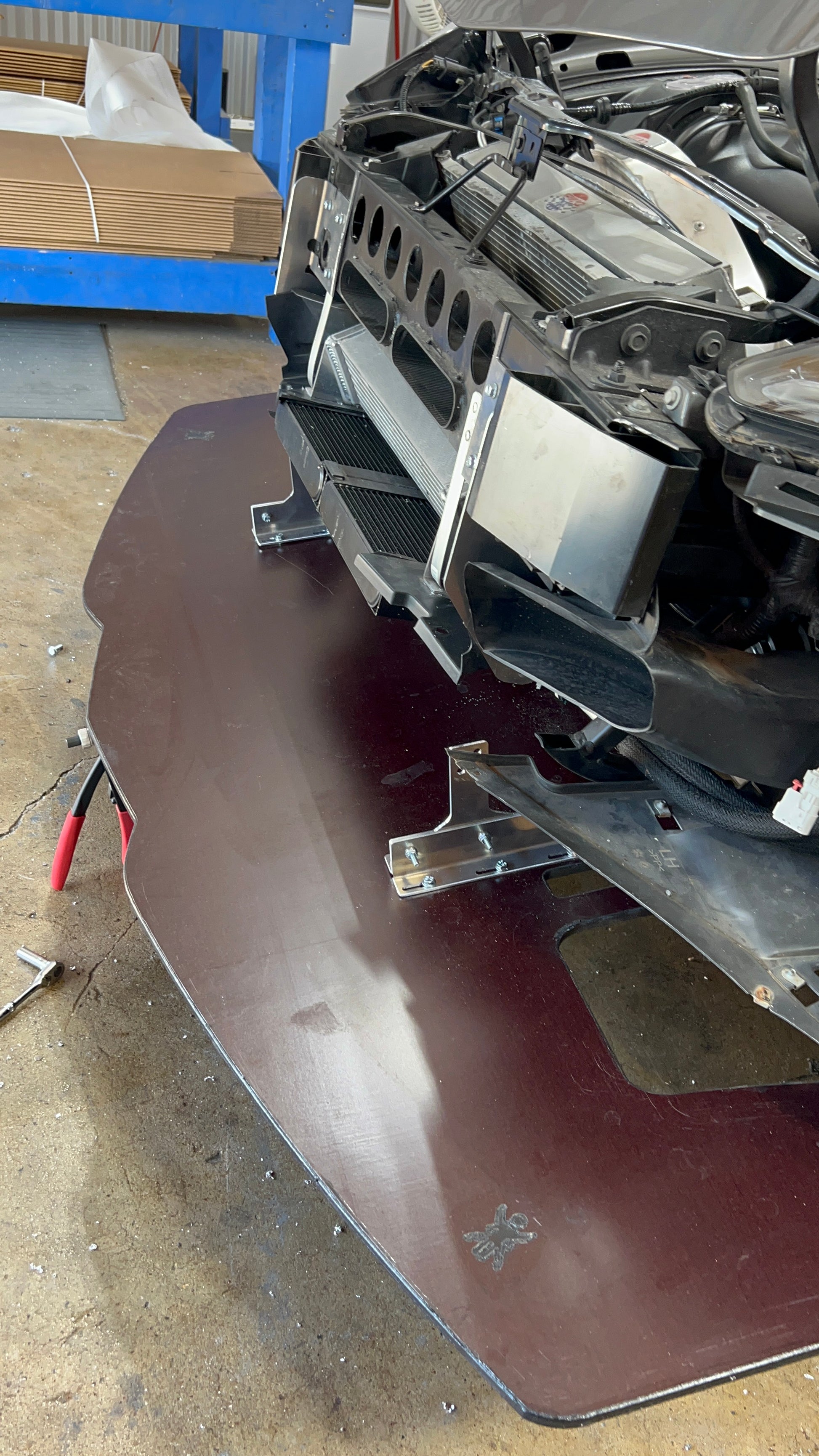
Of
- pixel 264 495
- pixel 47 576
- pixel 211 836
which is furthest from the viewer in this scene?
pixel 47 576

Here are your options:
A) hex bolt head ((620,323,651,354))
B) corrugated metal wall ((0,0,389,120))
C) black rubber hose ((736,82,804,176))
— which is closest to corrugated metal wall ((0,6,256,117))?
corrugated metal wall ((0,0,389,120))

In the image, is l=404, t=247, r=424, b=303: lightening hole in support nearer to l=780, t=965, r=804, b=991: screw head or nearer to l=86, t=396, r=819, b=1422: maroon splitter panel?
l=86, t=396, r=819, b=1422: maroon splitter panel

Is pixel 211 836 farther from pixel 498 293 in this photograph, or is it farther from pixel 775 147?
pixel 775 147

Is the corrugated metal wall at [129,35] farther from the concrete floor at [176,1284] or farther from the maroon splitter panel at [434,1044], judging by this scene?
the concrete floor at [176,1284]

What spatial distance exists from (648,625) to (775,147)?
0.81 metres

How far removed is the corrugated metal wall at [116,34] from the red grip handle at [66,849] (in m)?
5.62

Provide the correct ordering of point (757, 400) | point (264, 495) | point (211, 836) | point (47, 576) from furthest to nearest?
point (47, 576), point (264, 495), point (211, 836), point (757, 400)

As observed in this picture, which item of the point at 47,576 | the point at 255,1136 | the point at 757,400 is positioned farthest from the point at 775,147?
the point at 47,576

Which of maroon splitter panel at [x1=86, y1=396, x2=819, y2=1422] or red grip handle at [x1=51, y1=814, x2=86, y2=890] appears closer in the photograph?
maroon splitter panel at [x1=86, y1=396, x2=819, y2=1422]

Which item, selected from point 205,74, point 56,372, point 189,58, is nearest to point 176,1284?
point 56,372

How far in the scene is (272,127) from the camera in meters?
3.76

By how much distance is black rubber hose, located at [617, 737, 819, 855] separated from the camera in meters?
1.12

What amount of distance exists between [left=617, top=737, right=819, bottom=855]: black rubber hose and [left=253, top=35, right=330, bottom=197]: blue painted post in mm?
2241

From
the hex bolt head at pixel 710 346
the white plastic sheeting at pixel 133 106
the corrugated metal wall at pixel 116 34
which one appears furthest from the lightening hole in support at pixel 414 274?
the corrugated metal wall at pixel 116 34
